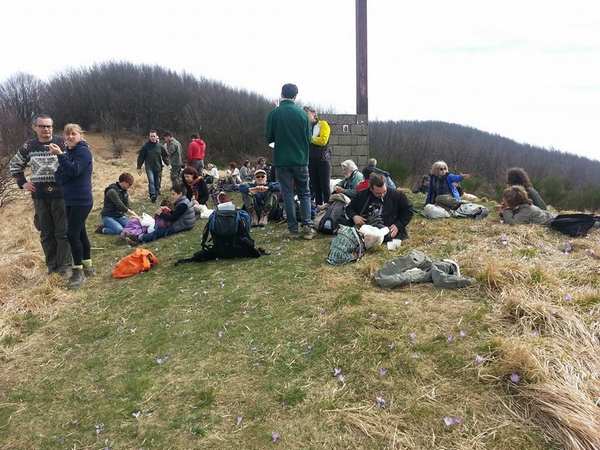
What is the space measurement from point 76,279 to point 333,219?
384 centimetres

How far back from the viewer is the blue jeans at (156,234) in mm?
7637

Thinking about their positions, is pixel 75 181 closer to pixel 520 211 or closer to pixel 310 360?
pixel 310 360

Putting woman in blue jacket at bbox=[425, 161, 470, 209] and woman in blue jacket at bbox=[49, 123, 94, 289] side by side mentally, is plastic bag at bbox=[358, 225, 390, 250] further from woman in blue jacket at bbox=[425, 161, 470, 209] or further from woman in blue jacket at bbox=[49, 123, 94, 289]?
woman in blue jacket at bbox=[49, 123, 94, 289]

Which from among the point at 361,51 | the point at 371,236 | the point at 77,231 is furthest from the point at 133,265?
the point at 361,51

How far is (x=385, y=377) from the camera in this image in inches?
117

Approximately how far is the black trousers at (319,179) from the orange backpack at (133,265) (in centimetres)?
336

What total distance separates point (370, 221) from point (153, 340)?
3610mm

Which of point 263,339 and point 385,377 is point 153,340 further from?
point 385,377

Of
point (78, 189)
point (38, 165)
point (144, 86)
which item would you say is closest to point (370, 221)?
point (78, 189)

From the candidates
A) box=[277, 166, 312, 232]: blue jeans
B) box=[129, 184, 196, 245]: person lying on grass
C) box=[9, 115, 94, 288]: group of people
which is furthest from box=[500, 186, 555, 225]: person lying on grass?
box=[9, 115, 94, 288]: group of people

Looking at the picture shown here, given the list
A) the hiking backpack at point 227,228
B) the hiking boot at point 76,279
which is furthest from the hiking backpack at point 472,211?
the hiking boot at point 76,279

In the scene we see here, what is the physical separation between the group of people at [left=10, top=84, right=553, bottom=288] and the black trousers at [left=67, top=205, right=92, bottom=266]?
1 cm

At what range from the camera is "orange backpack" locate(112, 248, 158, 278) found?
5844 millimetres

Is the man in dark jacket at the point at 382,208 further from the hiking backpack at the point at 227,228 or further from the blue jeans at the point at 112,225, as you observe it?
the blue jeans at the point at 112,225
